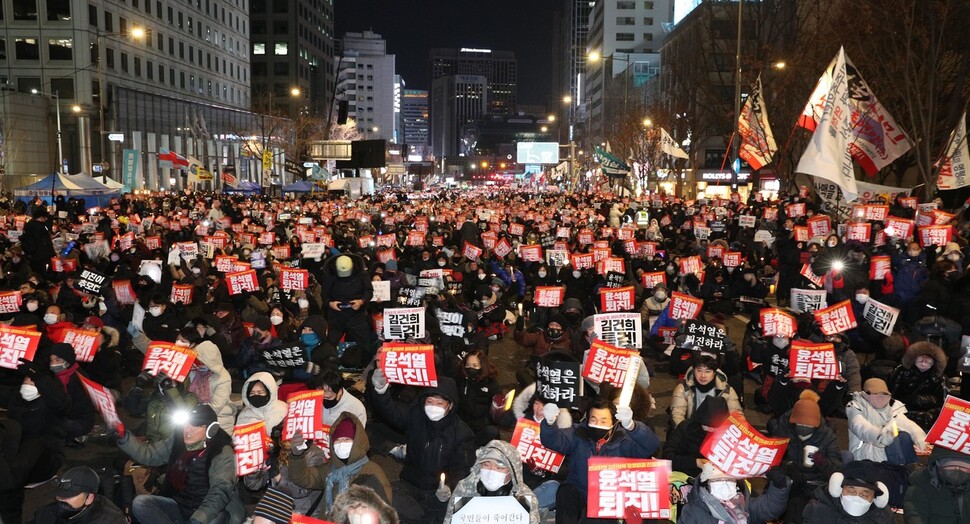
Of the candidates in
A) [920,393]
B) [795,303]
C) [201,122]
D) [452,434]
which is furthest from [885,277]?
[201,122]

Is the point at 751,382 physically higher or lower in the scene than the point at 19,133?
lower

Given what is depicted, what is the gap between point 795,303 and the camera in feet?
40.7

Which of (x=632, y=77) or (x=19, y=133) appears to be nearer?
(x=19, y=133)

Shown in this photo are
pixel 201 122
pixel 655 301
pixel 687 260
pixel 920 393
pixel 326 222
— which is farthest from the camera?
pixel 201 122

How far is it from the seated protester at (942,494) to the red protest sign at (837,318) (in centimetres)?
492

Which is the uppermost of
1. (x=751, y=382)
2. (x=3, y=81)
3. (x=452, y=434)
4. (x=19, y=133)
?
(x=3, y=81)

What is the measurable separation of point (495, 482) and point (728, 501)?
150cm

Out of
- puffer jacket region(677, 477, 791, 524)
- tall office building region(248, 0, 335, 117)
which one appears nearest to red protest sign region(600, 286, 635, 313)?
puffer jacket region(677, 477, 791, 524)

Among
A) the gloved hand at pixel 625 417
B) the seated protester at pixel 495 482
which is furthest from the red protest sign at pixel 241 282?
the seated protester at pixel 495 482

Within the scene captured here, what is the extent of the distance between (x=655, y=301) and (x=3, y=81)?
56275mm

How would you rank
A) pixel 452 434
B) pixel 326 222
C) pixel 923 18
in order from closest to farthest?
pixel 452 434, pixel 923 18, pixel 326 222

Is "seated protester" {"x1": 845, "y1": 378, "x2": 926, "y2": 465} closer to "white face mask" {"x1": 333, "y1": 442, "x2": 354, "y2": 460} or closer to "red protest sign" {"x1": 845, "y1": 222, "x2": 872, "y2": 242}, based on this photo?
"white face mask" {"x1": 333, "y1": 442, "x2": 354, "y2": 460}

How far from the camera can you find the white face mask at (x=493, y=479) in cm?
513

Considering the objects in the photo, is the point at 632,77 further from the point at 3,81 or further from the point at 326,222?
the point at 326,222
